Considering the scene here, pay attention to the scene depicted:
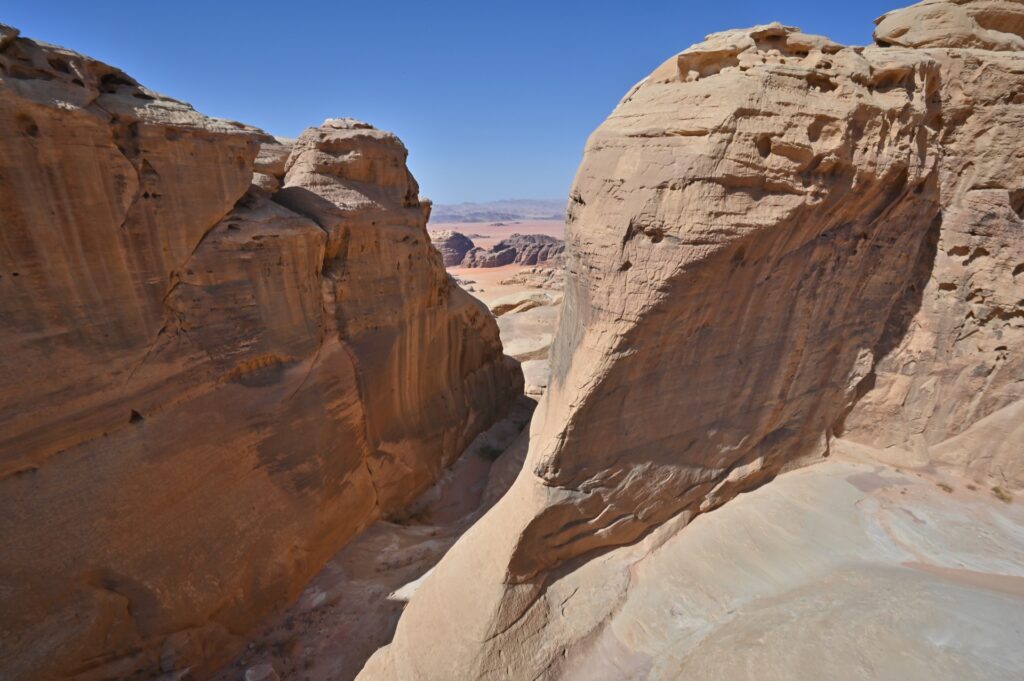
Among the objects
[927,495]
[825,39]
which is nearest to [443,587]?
[927,495]

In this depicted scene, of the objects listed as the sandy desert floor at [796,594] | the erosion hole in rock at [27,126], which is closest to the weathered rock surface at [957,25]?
the sandy desert floor at [796,594]

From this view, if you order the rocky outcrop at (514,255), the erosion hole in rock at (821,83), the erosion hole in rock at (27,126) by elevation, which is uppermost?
the erosion hole in rock at (821,83)

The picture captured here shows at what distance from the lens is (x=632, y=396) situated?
464 centimetres

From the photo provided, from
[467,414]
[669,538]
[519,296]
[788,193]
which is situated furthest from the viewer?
[519,296]

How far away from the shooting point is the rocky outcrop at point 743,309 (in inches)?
166

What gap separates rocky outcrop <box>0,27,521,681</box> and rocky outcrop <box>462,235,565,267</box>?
→ 36164 millimetres

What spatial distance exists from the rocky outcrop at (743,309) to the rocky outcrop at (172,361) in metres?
2.47

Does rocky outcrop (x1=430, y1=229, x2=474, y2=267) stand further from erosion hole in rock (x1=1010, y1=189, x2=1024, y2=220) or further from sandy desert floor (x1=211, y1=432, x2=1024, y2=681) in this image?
erosion hole in rock (x1=1010, y1=189, x2=1024, y2=220)

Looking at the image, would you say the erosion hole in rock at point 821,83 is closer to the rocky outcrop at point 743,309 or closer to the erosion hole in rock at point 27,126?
the rocky outcrop at point 743,309

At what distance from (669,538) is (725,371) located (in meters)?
1.79

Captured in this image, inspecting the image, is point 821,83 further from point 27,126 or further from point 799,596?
point 27,126

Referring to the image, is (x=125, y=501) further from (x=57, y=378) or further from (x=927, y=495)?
(x=927, y=495)

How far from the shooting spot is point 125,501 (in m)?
5.12

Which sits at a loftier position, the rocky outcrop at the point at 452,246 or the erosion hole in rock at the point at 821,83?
the erosion hole in rock at the point at 821,83
